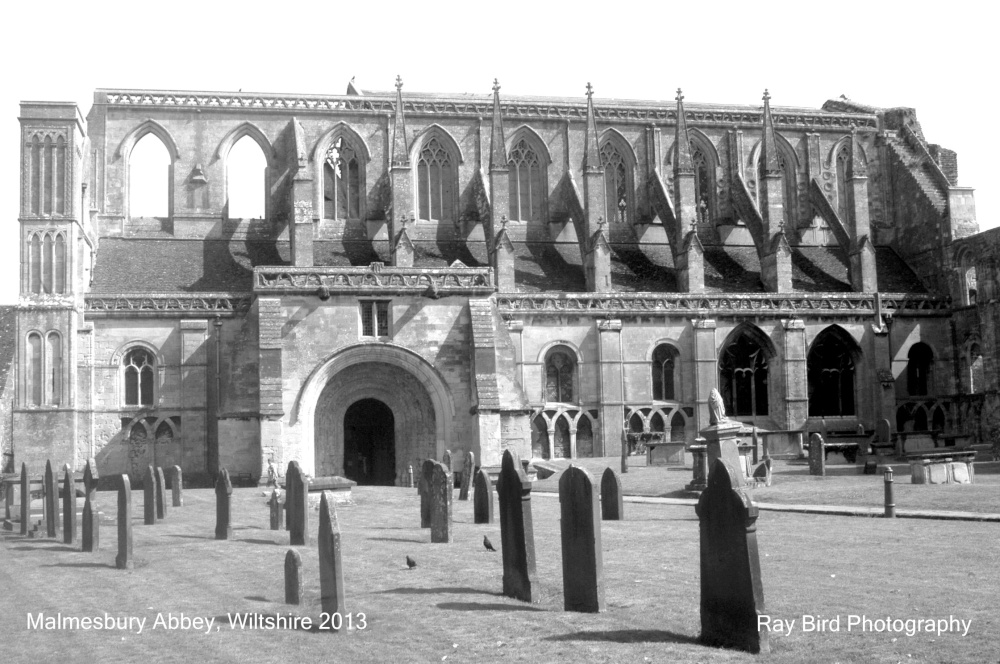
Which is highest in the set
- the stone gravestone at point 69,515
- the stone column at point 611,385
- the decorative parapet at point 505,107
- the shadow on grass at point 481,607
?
the decorative parapet at point 505,107

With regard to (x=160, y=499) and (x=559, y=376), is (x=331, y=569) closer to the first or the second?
(x=160, y=499)

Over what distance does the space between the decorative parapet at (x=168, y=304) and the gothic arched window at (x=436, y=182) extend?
34.6 ft

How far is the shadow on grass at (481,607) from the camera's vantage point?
13461mm

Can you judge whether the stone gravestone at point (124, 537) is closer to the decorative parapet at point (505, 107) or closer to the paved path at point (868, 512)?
the paved path at point (868, 512)

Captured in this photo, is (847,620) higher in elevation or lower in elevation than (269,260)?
lower

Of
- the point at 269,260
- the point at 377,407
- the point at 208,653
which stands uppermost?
the point at 269,260

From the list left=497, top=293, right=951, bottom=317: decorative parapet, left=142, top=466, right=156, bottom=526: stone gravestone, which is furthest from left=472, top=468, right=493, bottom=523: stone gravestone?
left=497, top=293, right=951, bottom=317: decorative parapet

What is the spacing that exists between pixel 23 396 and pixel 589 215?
2112cm

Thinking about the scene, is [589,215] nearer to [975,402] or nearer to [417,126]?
[417,126]

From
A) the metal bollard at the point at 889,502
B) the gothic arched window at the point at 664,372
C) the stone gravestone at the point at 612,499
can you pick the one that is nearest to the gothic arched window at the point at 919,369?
the gothic arched window at the point at 664,372

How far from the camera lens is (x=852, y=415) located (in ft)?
159

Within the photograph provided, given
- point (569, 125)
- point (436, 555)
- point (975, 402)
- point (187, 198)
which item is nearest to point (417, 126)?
point (569, 125)

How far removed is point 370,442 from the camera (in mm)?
41781

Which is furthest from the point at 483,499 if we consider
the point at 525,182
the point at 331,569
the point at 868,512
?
the point at 525,182
